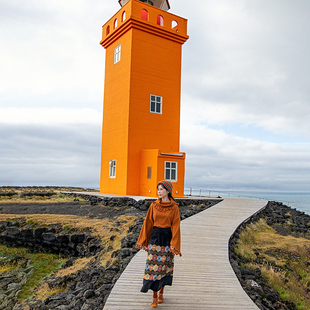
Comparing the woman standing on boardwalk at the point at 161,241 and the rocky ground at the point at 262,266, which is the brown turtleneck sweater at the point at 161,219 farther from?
the rocky ground at the point at 262,266

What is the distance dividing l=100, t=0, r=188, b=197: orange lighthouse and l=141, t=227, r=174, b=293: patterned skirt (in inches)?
474

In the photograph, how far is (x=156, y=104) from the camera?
733 inches

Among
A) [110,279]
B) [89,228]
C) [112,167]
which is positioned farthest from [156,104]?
[110,279]

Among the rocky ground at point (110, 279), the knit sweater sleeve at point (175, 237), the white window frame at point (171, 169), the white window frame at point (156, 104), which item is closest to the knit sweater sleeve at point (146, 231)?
the knit sweater sleeve at point (175, 237)

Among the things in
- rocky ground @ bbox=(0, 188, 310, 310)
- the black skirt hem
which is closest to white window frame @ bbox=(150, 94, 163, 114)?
rocky ground @ bbox=(0, 188, 310, 310)

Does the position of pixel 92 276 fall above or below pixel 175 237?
below

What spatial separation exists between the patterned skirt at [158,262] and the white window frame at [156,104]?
14.3 m

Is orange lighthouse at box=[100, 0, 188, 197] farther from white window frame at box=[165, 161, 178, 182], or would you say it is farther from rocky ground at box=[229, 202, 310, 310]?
rocky ground at box=[229, 202, 310, 310]

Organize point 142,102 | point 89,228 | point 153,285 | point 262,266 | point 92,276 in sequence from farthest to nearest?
point 142,102
point 89,228
point 262,266
point 92,276
point 153,285

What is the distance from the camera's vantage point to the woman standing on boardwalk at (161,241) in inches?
175

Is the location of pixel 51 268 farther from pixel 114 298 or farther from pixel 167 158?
pixel 167 158

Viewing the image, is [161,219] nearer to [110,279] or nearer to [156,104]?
[110,279]

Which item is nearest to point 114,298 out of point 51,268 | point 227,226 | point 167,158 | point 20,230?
point 51,268

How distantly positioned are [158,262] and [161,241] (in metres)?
0.30
